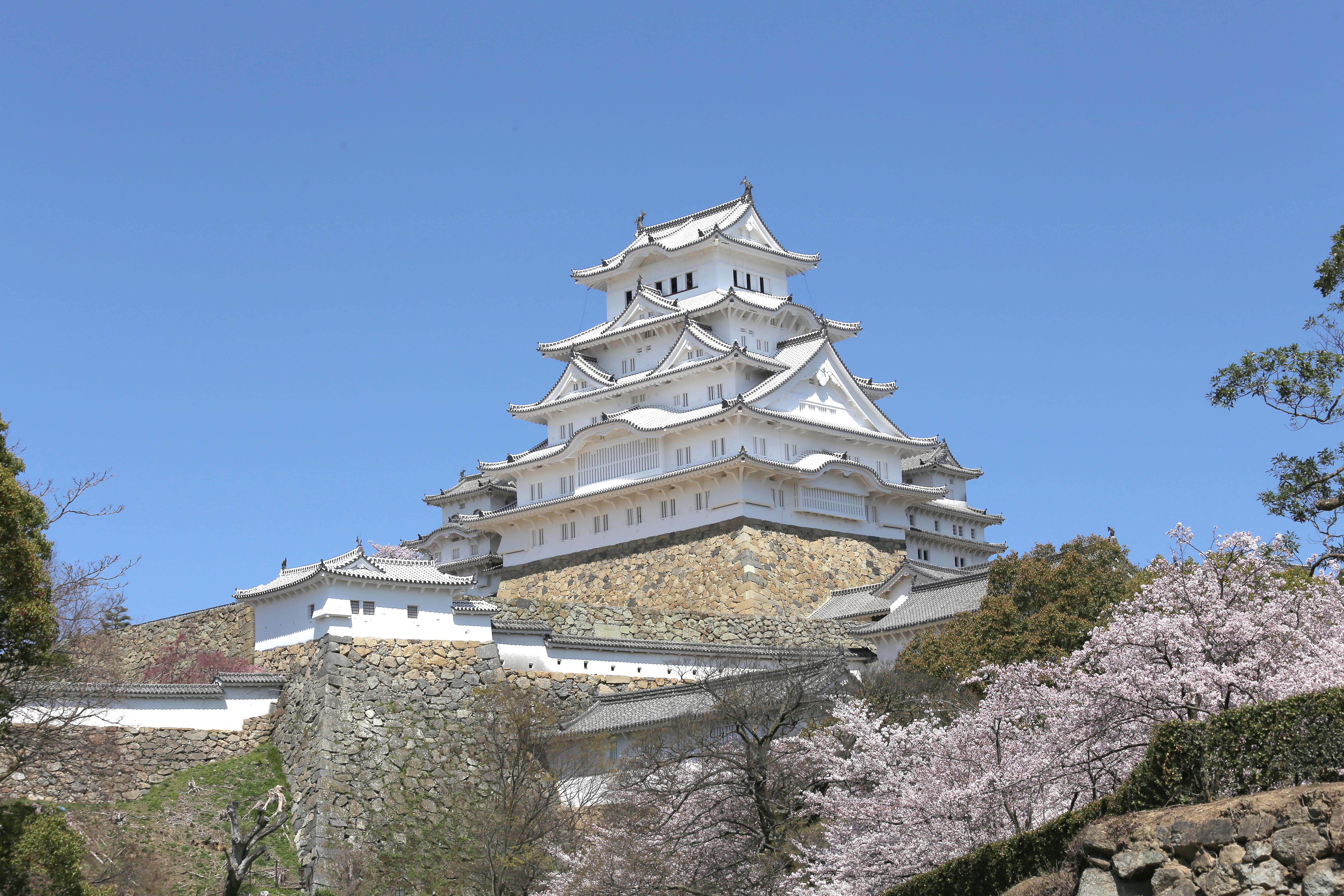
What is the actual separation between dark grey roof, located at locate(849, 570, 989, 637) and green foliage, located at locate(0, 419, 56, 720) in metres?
20.4

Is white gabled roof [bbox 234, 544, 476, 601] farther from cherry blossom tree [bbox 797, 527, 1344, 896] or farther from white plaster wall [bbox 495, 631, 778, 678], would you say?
cherry blossom tree [bbox 797, 527, 1344, 896]

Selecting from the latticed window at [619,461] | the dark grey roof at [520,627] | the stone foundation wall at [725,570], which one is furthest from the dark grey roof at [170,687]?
the latticed window at [619,461]

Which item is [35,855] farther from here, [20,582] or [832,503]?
[832,503]

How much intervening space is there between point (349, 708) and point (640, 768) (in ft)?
24.4

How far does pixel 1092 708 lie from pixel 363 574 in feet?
60.6

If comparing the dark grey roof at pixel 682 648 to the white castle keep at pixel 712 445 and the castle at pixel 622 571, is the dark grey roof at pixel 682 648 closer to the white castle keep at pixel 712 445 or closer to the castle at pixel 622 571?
the castle at pixel 622 571

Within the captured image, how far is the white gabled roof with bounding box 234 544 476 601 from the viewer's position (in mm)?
30641

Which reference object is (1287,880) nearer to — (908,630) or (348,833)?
(348,833)

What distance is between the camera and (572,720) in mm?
31469

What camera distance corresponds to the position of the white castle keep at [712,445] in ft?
141

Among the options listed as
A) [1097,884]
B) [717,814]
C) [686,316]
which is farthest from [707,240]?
[1097,884]

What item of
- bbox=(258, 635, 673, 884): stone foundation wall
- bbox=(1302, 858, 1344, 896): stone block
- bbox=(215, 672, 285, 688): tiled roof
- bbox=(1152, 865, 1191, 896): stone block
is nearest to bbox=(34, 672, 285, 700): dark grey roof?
bbox=(215, 672, 285, 688): tiled roof

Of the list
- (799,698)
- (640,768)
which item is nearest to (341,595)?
(640,768)

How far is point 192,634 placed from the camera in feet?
137
